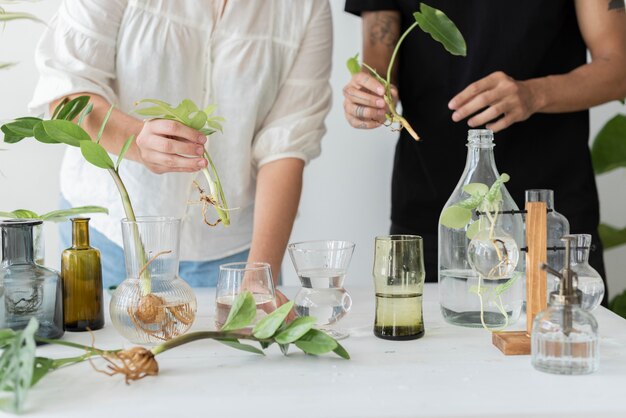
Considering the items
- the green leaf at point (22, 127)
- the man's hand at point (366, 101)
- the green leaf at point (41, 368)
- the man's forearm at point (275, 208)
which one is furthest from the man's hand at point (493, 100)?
the green leaf at point (41, 368)

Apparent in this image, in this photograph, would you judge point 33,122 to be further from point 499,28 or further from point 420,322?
point 499,28

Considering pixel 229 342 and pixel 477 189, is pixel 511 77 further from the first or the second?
pixel 229 342

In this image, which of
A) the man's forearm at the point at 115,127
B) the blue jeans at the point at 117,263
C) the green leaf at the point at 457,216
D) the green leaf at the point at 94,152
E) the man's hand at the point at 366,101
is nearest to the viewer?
the green leaf at the point at 94,152

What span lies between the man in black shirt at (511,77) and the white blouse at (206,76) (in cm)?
35

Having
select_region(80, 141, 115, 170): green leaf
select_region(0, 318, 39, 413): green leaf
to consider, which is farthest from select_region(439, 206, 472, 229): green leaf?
select_region(0, 318, 39, 413): green leaf

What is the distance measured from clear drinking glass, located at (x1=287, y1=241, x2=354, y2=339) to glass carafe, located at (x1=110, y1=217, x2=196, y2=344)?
178 mm

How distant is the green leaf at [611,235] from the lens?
95.4 inches

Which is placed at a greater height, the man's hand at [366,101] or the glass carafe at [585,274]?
the man's hand at [366,101]

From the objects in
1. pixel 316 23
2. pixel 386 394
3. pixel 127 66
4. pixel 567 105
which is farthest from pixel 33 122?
pixel 567 105

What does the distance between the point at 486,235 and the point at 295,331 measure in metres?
0.34

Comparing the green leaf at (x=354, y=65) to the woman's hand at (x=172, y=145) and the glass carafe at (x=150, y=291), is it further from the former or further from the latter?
the glass carafe at (x=150, y=291)

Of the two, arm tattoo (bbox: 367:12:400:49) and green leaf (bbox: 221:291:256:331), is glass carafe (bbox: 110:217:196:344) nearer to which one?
green leaf (bbox: 221:291:256:331)

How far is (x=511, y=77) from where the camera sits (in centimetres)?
188

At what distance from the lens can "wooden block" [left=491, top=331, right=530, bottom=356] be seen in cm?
106
